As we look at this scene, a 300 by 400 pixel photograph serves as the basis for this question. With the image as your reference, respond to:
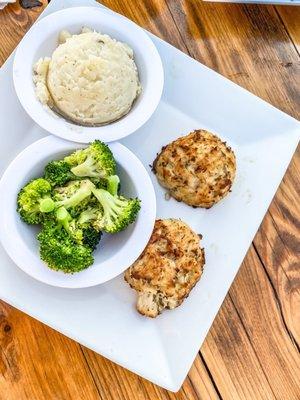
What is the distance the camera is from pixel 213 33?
2.76 meters

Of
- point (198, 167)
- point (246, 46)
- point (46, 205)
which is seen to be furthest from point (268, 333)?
point (246, 46)

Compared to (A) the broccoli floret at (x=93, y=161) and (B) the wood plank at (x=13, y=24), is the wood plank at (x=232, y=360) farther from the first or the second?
(B) the wood plank at (x=13, y=24)

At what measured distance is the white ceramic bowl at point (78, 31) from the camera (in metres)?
2.36

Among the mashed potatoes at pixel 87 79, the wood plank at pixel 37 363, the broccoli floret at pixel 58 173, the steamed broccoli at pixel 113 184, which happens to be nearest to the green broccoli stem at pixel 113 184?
the steamed broccoli at pixel 113 184

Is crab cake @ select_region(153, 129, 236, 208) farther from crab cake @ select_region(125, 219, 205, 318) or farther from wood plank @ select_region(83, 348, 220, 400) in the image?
wood plank @ select_region(83, 348, 220, 400)

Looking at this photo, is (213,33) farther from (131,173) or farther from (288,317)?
(288,317)

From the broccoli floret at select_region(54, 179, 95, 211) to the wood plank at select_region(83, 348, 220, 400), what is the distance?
667 millimetres

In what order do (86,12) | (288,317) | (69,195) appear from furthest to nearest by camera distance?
(288,317) → (86,12) → (69,195)

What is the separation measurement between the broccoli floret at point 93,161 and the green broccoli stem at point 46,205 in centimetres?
14

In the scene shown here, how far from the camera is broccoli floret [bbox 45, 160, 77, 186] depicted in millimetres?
2324

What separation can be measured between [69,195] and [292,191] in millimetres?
973

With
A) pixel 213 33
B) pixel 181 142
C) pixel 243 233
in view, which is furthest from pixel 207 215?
pixel 213 33

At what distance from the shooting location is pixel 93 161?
229cm

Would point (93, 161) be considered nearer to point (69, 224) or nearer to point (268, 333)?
point (69, 224)
